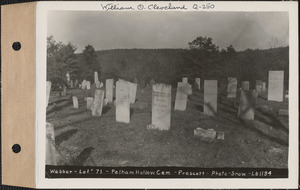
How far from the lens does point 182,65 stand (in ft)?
8.54

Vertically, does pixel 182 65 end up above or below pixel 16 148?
above

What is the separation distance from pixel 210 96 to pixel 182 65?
0.44 m

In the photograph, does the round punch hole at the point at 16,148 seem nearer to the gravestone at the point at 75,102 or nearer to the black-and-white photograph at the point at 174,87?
the black-and-white photograph at the point at 174,87

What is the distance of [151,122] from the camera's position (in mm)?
2645

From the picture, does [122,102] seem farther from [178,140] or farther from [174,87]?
[178,140]

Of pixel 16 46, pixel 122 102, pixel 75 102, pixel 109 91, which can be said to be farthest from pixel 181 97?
pixel 16 46

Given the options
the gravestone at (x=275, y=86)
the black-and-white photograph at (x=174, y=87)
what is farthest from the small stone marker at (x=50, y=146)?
the gravestone at (x=275, y=86)

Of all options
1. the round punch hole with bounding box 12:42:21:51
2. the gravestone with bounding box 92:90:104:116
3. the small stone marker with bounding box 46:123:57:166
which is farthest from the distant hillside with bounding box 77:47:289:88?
the small stone marker with bounding box 46:123:57:166

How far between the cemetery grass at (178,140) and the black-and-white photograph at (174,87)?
10mm

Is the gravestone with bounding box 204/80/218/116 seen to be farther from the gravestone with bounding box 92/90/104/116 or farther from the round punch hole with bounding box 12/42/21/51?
the round punch hole with bounding box 12/42/21/51

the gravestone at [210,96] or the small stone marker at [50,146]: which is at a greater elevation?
the gravestone at [210,96]

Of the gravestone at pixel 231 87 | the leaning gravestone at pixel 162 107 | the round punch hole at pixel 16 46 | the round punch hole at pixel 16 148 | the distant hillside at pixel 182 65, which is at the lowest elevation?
the round punch hole at pixel 16 148

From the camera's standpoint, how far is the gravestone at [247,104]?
2.63m

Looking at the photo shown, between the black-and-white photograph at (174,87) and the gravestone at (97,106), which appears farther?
the gravestone at (97,106)
